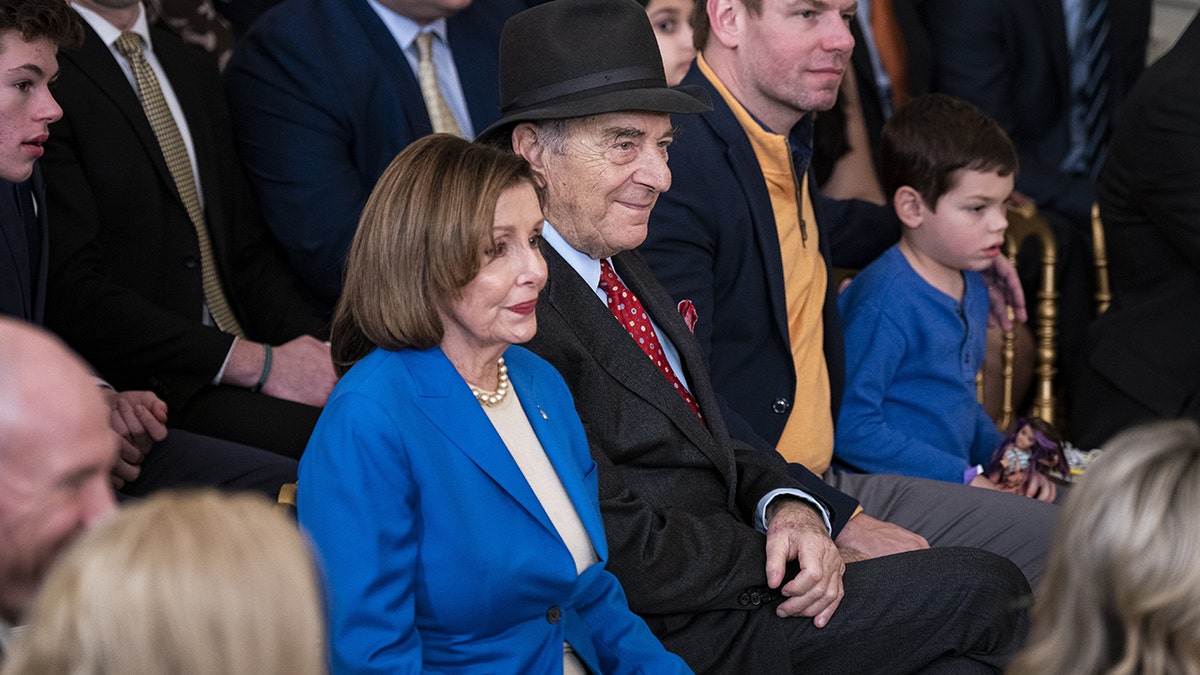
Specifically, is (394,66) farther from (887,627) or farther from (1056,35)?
(1056,35)

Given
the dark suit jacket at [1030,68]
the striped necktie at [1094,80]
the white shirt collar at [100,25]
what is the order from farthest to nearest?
the striped necktie at [1094,80], the dark suit jacket at [1030,68], the white shirt collar at [100,25]

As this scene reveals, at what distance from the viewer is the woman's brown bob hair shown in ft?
5.75

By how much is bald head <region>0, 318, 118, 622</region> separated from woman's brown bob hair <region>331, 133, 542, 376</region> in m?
0.59

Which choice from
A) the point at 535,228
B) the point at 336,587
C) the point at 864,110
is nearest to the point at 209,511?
the point at 336,587

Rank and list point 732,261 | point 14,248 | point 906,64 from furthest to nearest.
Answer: point 906,64 < point 732,261 < point 14,248

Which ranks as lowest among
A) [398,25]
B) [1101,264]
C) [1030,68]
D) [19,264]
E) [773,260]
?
[1101,264]

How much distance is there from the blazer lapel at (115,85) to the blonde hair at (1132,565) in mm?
2160

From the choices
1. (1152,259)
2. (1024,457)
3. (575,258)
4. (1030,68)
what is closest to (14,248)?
(575,258)

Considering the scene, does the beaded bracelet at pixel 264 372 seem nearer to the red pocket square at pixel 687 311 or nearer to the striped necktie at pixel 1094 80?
the red pocket square at pixel 687 311

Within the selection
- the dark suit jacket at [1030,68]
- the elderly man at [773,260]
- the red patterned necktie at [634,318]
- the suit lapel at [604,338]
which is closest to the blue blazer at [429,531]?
the suit lapel at [604,338]

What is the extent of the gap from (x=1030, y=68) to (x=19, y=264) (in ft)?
12.2

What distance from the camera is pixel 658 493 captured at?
88.4 inches

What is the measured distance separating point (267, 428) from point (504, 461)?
3.68 ft

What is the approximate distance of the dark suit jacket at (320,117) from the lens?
3.07m
